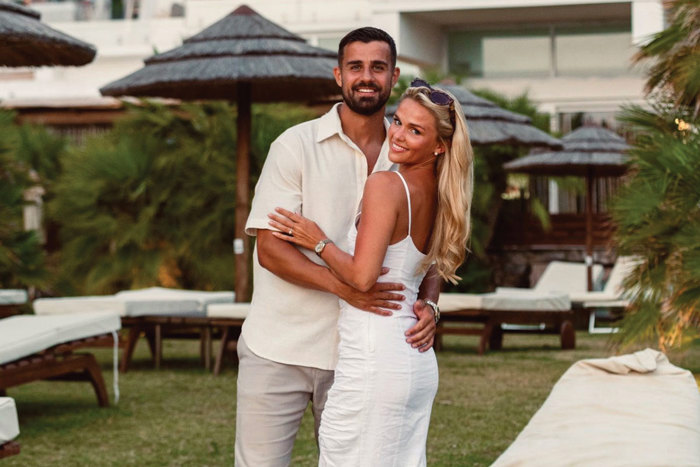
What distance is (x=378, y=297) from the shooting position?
3246 millimetres

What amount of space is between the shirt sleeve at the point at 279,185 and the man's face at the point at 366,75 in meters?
0.21

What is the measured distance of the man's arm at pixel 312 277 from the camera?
10.7 feet

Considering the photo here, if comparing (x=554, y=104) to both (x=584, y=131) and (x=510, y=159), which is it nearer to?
(x=510, y=159)

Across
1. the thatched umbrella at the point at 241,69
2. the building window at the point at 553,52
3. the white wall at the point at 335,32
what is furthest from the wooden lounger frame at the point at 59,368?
the building window at the point at 553,52

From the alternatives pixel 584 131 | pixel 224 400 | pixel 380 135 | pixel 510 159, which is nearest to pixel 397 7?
pixel 510 159

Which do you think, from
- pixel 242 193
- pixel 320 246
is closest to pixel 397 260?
pixel 320 246

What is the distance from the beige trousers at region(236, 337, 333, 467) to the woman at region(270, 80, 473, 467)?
22 centimetres

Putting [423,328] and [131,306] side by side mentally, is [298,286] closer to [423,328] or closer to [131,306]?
[423,328]

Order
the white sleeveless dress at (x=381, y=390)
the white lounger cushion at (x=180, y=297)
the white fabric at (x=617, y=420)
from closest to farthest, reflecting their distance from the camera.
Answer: the white sleeveless dress at (x=381, y=390) → the white fabric at (x=617, y=420) → the white lounger cushion at (x=180, y=297)

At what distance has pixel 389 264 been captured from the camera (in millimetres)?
3281

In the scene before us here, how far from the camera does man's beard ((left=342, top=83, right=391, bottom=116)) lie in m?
3.50

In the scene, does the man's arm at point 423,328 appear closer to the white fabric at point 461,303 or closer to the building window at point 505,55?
the white fabric at point 461,303

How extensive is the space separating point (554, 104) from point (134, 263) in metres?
9.68

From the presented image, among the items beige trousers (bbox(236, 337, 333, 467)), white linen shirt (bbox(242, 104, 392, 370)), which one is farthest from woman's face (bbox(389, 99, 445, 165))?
beige trousers (bbox(236, 337, 333, 467))
